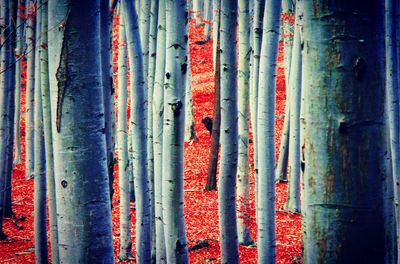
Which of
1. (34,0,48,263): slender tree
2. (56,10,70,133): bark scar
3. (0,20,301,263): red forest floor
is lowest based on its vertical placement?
(0,20,301,263): red forest floor

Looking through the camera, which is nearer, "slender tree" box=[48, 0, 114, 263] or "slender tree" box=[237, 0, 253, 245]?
"slender tree" box=[48, 0, 114, 263]

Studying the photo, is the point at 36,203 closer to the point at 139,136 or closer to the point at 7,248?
the point at 139,136

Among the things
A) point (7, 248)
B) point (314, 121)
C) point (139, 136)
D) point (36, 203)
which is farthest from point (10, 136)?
point (314, 121)

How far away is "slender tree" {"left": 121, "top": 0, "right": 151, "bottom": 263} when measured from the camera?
6.84 meters

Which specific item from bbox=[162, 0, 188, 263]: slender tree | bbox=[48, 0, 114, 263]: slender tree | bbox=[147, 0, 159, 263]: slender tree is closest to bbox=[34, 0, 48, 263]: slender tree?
bbox=[147, 0, 159, 263]: slender tree

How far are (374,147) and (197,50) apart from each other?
32.8m

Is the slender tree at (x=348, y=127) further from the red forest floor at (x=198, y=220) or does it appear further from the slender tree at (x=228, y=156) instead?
the red forest floor at (x=198, y=220)

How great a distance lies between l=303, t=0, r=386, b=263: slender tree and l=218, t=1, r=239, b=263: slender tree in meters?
4.42

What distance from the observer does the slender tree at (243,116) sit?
8.55m

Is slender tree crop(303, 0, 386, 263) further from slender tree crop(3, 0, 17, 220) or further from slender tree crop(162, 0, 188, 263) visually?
slender tree crop(3, 0, 17, 220)

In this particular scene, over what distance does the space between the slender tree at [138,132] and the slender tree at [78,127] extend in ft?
13.4

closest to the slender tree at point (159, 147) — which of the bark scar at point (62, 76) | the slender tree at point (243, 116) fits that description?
the slender tree at point (243, 116)

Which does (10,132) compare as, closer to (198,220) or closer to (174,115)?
(198,220)

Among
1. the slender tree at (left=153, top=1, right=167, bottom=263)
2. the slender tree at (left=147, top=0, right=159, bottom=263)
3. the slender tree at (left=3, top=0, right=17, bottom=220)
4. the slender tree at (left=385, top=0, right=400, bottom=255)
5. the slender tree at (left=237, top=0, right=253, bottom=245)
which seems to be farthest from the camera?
the slender tree at (left=3, top=0, right=17, bottom=220)
